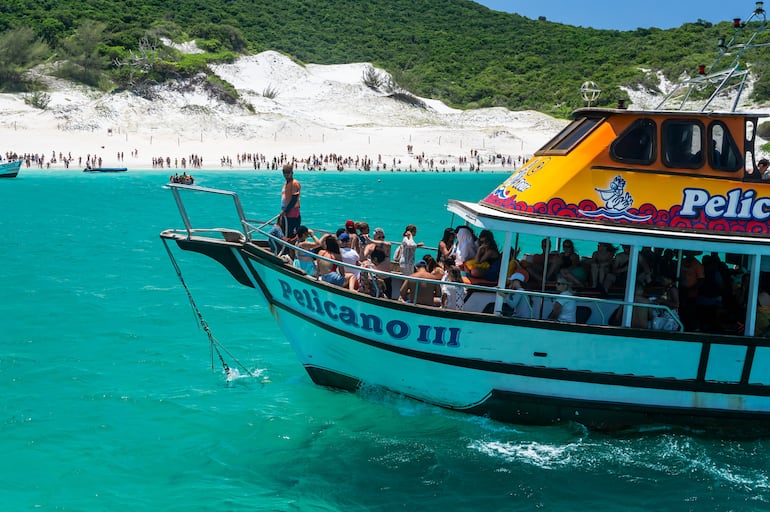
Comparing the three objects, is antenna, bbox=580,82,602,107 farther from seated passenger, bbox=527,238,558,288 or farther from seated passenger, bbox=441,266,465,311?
seated passenger, bbox=441,266,465,311

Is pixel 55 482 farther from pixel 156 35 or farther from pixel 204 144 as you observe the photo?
pixel 156 35

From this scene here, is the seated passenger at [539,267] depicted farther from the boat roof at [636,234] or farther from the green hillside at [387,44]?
the green hillside at [387,44]

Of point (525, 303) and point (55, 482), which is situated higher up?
point (525, 303)

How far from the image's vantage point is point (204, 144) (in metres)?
93.1

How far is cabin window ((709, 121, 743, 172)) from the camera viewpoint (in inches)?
394

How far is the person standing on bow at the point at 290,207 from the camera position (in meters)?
11.8

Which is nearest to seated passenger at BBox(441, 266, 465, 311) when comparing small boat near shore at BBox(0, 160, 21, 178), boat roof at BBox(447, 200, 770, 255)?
boat roof at BBox(447, 200, 770, 255)

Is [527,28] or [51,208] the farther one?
[527,28]

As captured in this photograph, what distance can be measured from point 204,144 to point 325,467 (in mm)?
86941

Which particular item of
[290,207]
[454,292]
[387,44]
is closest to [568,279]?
[454,292]

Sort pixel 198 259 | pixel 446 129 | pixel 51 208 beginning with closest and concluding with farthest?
pixel 198 259 → pixel 51 208 → pixel 446 129

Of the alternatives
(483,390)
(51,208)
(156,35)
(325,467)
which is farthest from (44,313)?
(156,35)

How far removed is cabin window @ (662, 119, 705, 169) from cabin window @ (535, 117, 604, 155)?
87 centimetres

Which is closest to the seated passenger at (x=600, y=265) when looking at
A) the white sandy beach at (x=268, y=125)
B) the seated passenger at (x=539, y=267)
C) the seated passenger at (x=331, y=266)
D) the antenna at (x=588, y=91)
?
the seated passenger at (x=539, y=267)
